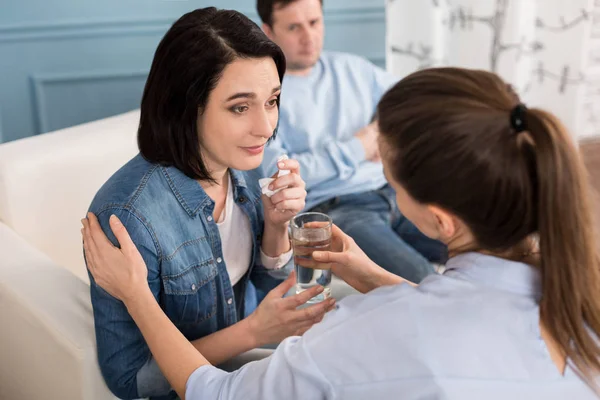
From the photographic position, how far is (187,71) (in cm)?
128

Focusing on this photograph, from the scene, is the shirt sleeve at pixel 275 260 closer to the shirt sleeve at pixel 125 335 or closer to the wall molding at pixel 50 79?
the shirt sleeve at pixel 125 335

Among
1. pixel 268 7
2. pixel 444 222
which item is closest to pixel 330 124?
pixel 268 7

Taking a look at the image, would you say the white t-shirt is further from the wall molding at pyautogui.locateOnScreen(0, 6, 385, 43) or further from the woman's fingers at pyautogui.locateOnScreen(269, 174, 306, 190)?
the wall molding at pyautogui.locateOnScreen(0, 6, 385, 43)

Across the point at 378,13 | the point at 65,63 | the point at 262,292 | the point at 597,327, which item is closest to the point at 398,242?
the point at 262,292

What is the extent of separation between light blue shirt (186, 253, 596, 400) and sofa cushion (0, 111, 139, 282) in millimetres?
950

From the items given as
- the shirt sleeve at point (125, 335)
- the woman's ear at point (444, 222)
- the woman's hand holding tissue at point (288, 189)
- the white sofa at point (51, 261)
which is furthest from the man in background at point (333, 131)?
the woman's ear at point (444, 222)

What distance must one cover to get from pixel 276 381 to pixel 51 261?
0.76 metres

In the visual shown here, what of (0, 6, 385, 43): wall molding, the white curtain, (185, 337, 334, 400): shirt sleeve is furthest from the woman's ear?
(0, 6, 385, 43): wall molding

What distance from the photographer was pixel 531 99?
3.18 m

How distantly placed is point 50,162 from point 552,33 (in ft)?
7.27

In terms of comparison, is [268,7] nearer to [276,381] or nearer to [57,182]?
[57,182]

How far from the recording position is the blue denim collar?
1.37 metres

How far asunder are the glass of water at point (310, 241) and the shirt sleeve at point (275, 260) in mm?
190

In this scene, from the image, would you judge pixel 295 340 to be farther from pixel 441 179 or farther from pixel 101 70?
pixel 101 70
